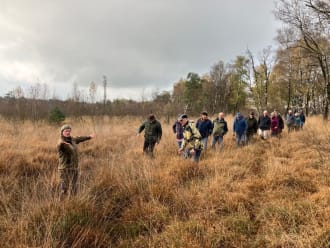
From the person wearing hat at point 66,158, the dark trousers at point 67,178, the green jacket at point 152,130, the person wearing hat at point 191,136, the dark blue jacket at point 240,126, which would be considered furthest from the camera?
the dark blue jacket at point 240,126

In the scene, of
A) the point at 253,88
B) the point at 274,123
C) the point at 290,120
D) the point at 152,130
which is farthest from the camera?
the point at 253,88

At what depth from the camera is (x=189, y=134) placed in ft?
19.7

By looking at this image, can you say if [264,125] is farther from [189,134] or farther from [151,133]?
[189,134]

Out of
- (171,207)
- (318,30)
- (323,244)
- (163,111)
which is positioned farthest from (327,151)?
(163,111)

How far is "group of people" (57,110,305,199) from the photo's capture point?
14.7ft

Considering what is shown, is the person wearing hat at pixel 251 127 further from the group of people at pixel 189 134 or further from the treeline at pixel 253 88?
the treeline at pixel 253 88

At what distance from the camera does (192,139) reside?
602cm

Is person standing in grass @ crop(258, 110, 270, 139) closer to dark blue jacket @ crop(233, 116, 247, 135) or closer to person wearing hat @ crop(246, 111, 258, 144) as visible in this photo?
person wearing hat @ crop(246, 111, 258, 144)

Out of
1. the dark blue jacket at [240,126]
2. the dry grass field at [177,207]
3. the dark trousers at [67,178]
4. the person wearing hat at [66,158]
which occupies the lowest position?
the dry grass field at [177,207]

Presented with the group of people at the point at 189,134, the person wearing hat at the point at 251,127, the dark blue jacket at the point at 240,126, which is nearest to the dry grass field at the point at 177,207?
the group of people at the point at 189,134

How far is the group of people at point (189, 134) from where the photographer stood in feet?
14.7

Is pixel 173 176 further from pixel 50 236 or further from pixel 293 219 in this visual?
pixel 50 236

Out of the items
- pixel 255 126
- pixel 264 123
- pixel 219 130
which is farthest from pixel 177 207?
pixel 264 123

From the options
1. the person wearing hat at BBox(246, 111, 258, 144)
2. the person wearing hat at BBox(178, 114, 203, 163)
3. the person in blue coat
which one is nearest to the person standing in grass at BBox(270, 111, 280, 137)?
the person wearing hat at BBox(246, 111, 258, 144)
